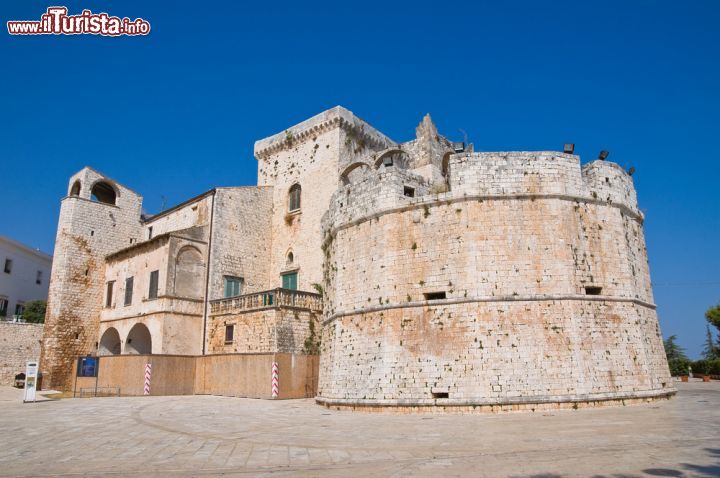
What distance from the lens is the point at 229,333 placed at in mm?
24219

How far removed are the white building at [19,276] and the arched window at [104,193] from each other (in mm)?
10692

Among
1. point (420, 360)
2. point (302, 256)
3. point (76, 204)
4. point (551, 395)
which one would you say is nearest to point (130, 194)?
point (76, 204)

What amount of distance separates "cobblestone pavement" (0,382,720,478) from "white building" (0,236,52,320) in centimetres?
3038

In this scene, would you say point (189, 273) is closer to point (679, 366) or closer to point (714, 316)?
point (679, 366)

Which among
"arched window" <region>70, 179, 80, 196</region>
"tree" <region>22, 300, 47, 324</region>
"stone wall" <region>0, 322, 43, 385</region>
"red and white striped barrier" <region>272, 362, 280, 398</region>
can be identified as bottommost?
"red and white striped barrier" <region>272, 362, 280, 398</region>

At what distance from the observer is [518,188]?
15297mm

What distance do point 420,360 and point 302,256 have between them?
13.9m

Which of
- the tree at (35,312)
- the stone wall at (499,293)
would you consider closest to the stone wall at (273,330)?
the stone wall at (499,293)

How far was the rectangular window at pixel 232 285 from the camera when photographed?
88.2 ft

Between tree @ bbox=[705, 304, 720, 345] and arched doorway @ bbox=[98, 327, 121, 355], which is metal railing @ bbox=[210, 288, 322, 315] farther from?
tree @ bbox=[705, 304, 720, 345]

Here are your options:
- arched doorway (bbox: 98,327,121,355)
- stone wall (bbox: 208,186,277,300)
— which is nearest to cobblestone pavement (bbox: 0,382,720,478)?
stone wall (bbox: 208,186,277,300)

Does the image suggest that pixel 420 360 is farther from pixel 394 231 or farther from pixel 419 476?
pixel 419 476

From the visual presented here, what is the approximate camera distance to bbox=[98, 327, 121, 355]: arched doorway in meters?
30.0

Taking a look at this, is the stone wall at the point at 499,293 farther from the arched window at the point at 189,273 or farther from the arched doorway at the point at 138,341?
the arched doorway at the point at 138,341
